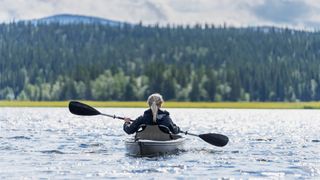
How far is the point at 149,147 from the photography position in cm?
3142

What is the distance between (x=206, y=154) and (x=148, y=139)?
360cm

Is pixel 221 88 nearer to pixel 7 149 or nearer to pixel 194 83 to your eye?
pixel 194 83

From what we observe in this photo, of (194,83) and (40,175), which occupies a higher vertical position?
(194,83)

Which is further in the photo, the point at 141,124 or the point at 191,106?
the point at 191,106

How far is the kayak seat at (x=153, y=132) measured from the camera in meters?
31.5

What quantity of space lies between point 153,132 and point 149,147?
2.17 ft

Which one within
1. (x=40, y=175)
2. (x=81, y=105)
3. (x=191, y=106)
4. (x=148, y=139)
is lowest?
(x=40, y=175)

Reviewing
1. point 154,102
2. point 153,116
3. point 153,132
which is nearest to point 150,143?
point 153,132

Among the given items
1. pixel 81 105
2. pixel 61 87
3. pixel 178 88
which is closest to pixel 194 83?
pixel 178 88

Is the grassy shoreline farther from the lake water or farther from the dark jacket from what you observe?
the dark jacket

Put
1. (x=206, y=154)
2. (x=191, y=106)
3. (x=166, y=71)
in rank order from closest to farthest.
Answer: (x=206, y=154), (x=191, y=106), (x=166, y=71)

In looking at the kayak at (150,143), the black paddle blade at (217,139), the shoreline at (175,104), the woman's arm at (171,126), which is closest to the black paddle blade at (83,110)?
the kayak at (150,143)

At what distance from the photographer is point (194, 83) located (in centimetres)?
19225

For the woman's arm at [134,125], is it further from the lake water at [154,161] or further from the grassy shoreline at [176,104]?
the grassy shoreline at [176,104]
